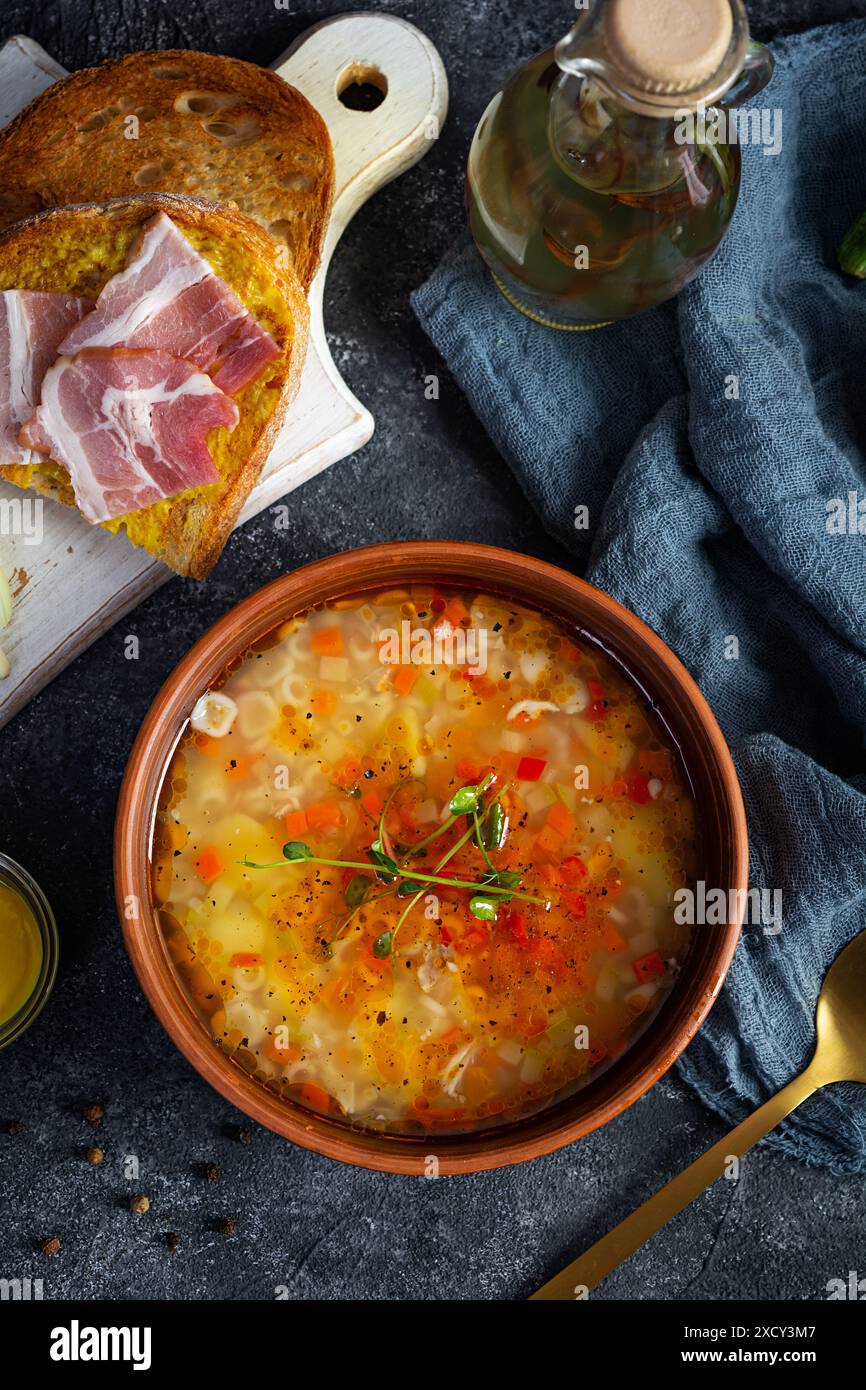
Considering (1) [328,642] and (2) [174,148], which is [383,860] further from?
(2) [174,148]

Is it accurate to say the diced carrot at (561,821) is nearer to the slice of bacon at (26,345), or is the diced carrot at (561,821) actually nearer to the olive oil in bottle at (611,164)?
the olive oil in bottle at (611,164)

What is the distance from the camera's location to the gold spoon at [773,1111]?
104 inches

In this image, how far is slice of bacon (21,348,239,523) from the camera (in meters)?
2.51

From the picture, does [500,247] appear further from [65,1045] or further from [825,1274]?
[825,1274]

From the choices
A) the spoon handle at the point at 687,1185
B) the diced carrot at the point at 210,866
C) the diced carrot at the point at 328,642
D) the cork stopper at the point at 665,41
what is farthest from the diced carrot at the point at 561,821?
the cork stopper at the point at 665,41

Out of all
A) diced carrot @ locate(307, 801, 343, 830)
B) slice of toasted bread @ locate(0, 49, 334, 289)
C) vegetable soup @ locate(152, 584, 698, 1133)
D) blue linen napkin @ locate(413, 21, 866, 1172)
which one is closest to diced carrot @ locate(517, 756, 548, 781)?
vegetable soup @ locate(152, 584, 698, 1133)

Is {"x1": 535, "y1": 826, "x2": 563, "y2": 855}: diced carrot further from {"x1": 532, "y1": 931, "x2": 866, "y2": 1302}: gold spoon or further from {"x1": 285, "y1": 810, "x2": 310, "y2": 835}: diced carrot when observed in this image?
{"x1": 532, "y1": 931, "x2": 866, "y2": 1302}: gold spoon

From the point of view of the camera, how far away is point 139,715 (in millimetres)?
2805

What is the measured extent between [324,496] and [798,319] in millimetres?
1207

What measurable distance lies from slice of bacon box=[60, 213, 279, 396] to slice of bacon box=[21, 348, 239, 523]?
4 centimetres

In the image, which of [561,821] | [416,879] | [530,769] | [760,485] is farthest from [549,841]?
[760,485]

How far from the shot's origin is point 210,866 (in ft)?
7.90

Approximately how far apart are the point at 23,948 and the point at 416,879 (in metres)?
0.98
